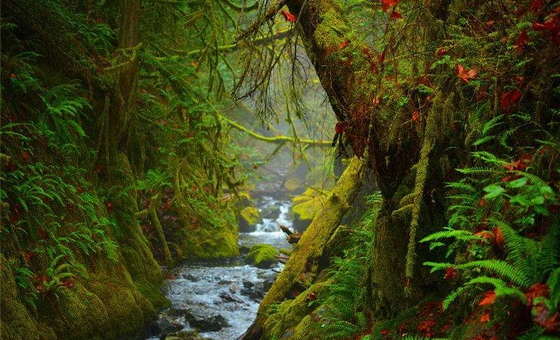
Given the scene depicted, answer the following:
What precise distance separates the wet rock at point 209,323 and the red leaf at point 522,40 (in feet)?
23.9

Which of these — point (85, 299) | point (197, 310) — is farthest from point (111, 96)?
point (197, 310)

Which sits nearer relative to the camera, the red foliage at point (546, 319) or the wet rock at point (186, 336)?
the red foliage at point (546, 319)

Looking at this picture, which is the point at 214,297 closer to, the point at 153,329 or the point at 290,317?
the point at 153,329

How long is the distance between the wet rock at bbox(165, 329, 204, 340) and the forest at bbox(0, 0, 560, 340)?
0.04 meters

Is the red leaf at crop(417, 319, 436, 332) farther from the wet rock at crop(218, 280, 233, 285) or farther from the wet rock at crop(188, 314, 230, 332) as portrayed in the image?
the wet rock at crop(218, 280, 233, 285)

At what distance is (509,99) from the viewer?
9.37ft

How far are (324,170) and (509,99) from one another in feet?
6.39

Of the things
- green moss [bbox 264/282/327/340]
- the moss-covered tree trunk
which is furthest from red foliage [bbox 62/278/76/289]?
the moss-covered tree trunk

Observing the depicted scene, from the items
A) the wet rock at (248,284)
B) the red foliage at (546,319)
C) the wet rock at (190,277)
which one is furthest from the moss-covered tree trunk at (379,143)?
the wet rock at (190,277)

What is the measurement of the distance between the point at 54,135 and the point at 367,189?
667 centimetres

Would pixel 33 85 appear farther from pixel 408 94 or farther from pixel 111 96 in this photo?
pixel 408 94

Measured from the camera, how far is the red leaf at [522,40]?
2.62 meters

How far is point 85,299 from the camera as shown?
5727 millimetres

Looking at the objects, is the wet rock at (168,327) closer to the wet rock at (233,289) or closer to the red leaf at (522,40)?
the wet rock at (233,289)
